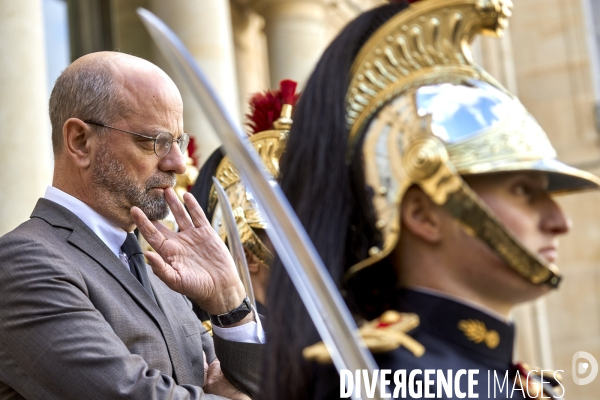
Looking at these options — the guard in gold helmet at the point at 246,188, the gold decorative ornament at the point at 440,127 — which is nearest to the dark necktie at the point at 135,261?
the guard in gold helmet at the point at 246,188

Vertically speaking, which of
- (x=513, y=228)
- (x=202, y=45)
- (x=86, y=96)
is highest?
(x=202, y=45)

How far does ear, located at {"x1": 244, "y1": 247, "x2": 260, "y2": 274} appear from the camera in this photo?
3064 millimetres

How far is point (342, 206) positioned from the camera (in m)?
1.34

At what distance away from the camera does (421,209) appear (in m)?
1.33

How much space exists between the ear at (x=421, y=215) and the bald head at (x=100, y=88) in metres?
1.17

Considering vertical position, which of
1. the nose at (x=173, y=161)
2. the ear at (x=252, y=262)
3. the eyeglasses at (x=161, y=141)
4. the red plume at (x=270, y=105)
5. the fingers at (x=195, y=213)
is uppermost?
the red plume at (x=270, y=105)

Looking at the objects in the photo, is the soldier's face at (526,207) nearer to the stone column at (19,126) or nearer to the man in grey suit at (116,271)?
the man in grey suit at (116,271)

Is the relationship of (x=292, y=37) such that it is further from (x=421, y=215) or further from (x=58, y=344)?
(x=421, y=215)

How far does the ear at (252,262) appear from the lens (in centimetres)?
306

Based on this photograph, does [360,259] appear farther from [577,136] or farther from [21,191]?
[577,136]

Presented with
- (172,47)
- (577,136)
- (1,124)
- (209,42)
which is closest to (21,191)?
(1,124)

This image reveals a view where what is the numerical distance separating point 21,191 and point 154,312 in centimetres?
247

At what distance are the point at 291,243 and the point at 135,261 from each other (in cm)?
121

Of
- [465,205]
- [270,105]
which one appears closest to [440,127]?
[465,205]
